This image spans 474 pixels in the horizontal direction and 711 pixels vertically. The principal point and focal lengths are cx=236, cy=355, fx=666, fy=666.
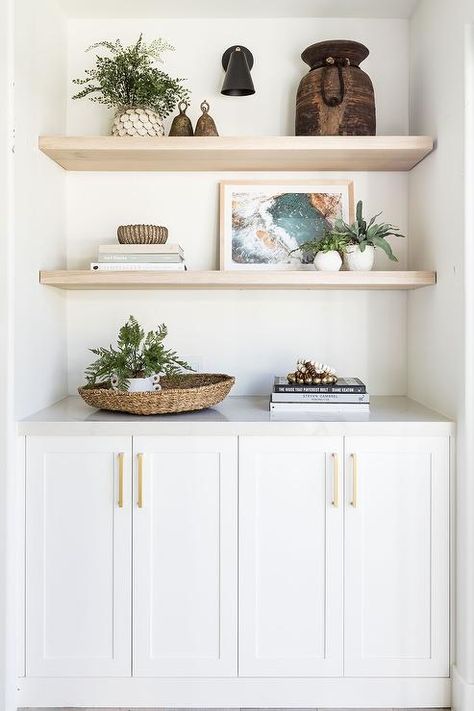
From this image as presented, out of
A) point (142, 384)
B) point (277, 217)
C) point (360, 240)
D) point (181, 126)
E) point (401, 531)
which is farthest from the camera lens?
point (277, 217)

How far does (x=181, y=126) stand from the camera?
2516 millimetres

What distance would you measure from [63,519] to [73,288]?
944 millimetres

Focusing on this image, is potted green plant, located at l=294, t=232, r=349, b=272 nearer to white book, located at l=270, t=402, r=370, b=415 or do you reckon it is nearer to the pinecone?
the pinecone

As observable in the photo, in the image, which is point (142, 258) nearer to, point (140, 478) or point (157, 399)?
point (157, 399)

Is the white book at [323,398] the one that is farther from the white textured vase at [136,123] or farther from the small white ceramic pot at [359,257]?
the white textured vase at [136,123]

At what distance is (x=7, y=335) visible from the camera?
2039 millimetres

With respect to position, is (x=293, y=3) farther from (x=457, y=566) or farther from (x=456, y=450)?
(x=457, y=566)

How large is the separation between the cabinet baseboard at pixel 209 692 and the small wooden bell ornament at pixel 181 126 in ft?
6.32

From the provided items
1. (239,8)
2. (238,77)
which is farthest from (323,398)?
(239,8)

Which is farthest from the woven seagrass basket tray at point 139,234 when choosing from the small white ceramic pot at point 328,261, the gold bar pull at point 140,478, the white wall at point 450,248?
the white wall at point 450,248

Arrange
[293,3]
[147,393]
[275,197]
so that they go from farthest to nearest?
1. [275,197]
2. [293,3]
3. [147,393]

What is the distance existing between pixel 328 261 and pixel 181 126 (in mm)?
762

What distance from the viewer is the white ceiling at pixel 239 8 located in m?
2.54

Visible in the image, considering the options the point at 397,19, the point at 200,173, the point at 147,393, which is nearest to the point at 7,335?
the point at 147,393
